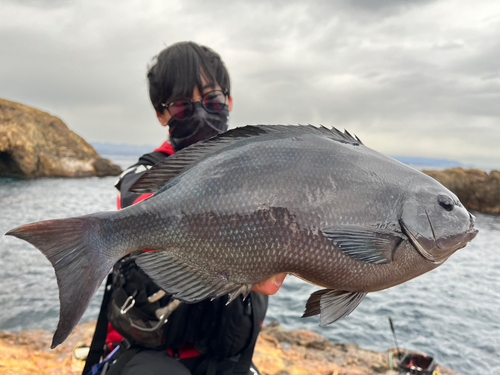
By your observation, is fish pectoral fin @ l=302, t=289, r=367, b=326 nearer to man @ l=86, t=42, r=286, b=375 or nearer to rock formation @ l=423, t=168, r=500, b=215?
man @ l=86, t=42, r=286, b=375

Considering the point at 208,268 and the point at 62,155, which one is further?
the point at 62,155

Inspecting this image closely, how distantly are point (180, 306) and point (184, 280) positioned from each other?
0.98 meters

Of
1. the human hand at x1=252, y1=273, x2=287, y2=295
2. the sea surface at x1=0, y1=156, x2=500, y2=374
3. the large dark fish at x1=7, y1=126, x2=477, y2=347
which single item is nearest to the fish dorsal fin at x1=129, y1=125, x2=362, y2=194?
the large dark fish at x1=7, y1=126, x2=477, y2=347

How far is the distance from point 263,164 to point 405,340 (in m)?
7.58

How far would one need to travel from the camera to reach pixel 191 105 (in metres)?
2.74

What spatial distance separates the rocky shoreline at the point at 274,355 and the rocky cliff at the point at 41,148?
35615mm

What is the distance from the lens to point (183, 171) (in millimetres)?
1886

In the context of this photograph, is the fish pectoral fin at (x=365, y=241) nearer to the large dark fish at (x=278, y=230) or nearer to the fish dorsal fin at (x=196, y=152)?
the large dark fish at (x=278, y=230)

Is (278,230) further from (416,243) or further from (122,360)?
(122,360)

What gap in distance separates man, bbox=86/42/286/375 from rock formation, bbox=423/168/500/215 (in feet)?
79.0

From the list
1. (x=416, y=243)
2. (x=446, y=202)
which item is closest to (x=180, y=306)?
(x=416, y=243)

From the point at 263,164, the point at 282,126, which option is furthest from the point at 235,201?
the point at 282,126

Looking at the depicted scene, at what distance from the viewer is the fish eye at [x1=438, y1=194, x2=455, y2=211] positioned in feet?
5.69

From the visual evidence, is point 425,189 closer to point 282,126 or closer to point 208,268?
point 282,126
